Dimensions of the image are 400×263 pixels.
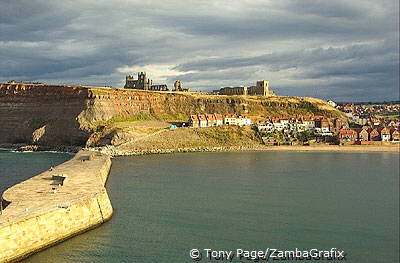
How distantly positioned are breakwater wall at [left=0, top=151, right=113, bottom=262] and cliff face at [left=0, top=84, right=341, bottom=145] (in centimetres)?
5794

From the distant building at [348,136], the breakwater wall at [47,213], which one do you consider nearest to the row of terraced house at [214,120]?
the distant building at [348,136]

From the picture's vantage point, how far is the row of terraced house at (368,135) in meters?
102

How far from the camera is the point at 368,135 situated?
4080 inches

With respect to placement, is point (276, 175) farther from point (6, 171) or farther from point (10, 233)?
point (10, 233)

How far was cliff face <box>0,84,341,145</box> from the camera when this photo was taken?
93.9 m

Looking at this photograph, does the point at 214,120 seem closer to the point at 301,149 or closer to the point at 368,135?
the point at 301,149

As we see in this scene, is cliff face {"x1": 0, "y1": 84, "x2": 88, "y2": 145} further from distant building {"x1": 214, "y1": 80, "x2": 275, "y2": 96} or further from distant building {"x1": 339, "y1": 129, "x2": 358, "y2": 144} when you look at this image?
distant building {"x1": 214, "y1": 80, "x2": 275, "y2": 96}

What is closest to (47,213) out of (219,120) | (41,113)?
(41,113)

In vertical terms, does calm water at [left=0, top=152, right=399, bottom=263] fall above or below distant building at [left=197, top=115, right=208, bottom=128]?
below

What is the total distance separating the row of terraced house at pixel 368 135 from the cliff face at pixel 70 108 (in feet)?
95.7

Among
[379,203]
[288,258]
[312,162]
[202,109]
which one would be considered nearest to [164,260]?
[288,258]

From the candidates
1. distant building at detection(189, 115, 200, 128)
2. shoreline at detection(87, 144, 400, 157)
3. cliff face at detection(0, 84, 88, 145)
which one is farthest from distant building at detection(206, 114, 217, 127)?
cliff face at detection(0, 84, 88, 145)

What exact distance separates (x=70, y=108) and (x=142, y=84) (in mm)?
49053

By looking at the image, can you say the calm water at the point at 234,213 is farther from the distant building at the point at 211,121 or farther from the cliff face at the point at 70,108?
the distant building at the point at 211,121
